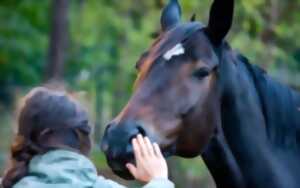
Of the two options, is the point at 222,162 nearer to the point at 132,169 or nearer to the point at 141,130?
the point at 141,130

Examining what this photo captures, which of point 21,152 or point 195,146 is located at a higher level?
point 21,152

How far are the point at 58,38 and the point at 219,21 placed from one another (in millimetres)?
10090

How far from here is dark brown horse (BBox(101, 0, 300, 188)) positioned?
5695mm

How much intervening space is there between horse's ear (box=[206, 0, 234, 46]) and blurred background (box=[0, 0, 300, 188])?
4340 mm

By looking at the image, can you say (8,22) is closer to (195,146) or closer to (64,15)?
(64,15)

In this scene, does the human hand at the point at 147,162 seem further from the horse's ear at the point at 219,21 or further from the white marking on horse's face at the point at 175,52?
the horse's ear at the point at 219,21

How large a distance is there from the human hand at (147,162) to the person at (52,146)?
15 cm

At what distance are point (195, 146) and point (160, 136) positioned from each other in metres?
0.25

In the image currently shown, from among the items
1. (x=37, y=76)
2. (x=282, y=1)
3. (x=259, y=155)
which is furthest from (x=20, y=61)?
(x=259, y=155)

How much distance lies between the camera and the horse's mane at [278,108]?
19.5 feet

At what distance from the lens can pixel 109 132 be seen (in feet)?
→ 17.9

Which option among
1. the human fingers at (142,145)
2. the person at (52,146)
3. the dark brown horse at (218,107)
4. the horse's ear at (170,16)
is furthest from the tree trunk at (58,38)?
the person at (52,146)

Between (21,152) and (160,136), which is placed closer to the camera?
(21,152)

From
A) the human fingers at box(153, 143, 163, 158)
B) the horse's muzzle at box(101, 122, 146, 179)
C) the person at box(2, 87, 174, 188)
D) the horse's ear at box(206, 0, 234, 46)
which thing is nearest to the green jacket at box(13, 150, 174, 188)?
the person at box(2, 87, 174, 188)
